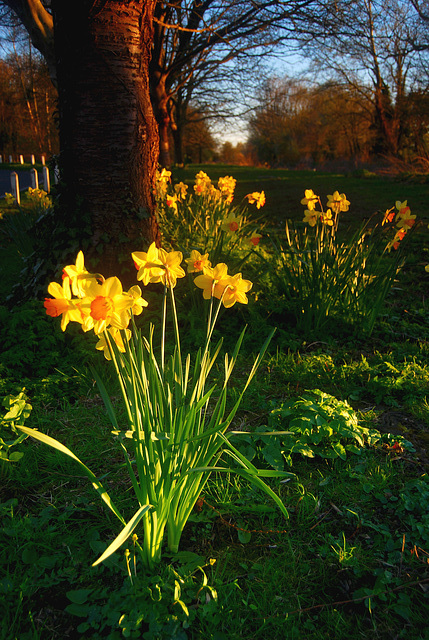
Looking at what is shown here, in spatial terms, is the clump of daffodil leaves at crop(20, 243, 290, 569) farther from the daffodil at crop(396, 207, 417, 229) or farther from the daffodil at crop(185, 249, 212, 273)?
the daffodil at crop(396, 207, 417, 229)

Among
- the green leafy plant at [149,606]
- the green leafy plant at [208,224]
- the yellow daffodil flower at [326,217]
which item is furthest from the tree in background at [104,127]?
the green leafy plant at [149,606]

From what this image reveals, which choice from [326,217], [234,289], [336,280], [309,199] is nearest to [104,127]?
[309,199]

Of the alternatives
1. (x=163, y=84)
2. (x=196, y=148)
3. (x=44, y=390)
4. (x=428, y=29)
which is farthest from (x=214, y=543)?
(x=196, y=148)

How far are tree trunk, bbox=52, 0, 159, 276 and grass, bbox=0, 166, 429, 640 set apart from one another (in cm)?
108

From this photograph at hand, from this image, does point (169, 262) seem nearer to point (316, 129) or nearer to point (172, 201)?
point (172, 201)

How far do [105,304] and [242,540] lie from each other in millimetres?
931

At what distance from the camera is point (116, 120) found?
289cm

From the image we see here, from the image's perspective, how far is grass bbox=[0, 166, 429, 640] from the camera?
1215 mm

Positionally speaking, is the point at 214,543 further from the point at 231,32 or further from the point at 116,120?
the point at 231,32

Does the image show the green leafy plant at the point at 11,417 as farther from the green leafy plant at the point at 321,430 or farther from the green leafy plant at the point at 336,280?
the green leafy plant at the point at 336,280

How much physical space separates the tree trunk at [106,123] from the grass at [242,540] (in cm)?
108

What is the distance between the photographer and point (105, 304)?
1.17 metres

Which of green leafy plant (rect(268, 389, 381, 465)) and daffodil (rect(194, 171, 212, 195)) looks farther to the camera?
daffodil (rect(194, 171, 212, 195))

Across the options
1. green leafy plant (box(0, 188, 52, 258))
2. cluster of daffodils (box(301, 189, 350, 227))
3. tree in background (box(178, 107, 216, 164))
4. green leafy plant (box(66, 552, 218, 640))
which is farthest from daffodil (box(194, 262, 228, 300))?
tree in background (box(178, 107, 216, 164))
